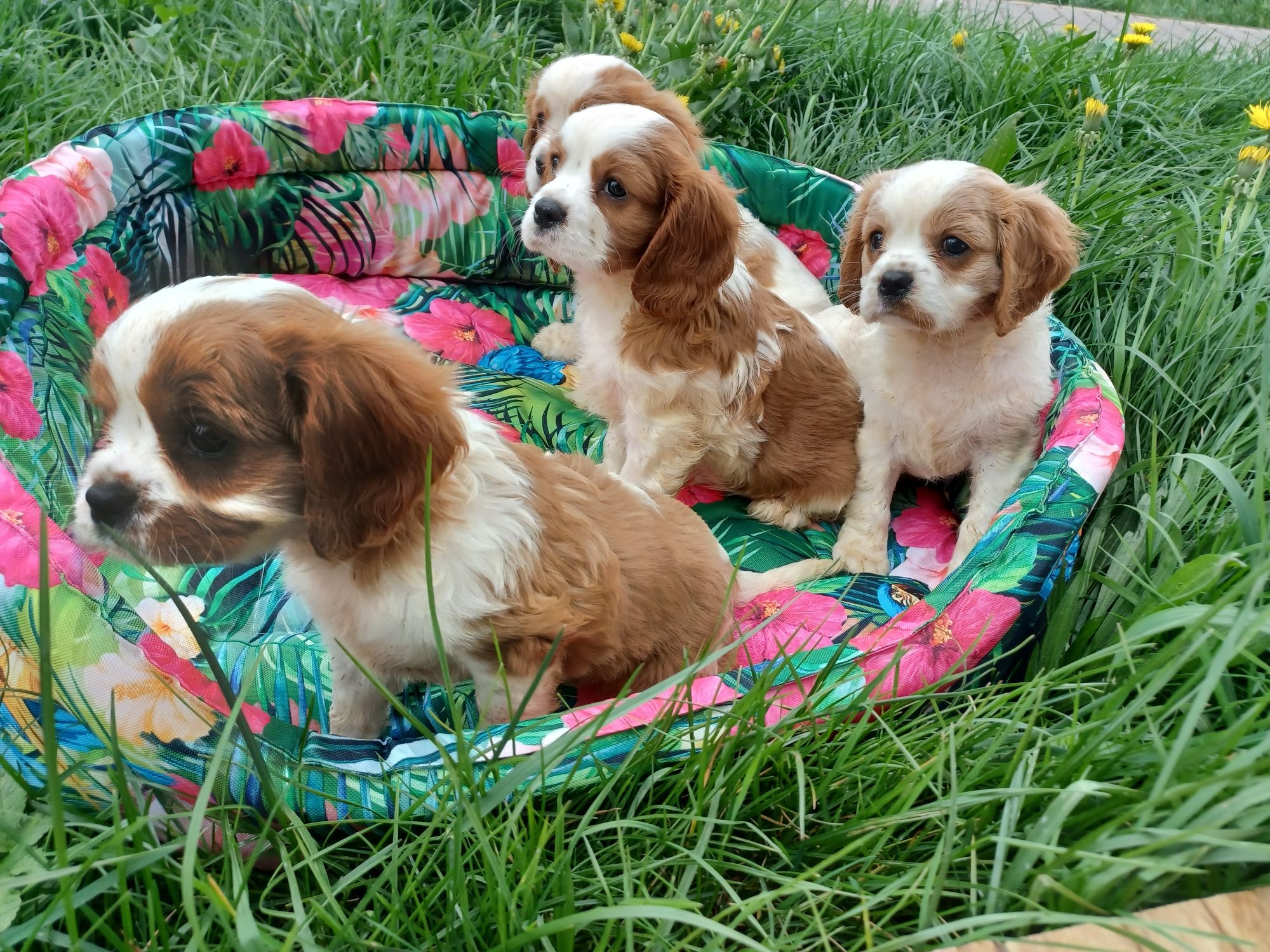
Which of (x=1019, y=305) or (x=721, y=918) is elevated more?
(x=1019, y=305)

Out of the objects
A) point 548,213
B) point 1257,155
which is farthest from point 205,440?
point 1257,155

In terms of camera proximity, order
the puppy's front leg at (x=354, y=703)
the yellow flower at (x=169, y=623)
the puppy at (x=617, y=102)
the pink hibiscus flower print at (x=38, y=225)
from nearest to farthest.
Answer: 1. the puppy's front leg at (x=354, y=703)
2. the yellow flower at (x=169, y=623)
3. the pink hibiscus flower print at (x=38, y=225)
4. the puppy at (x=617, y=102)

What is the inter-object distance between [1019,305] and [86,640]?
2539 millimetres

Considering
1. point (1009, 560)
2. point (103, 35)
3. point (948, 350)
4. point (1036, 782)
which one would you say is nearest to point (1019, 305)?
point (948, 350)

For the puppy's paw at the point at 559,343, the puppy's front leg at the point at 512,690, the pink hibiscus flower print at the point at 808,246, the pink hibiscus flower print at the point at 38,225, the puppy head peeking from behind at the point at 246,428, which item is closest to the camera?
→ the puppy head peeking from behind at the point at 246,428

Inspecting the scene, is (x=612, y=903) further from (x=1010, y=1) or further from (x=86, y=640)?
(x=1010, y=1)

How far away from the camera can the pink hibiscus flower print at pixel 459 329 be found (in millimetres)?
3973

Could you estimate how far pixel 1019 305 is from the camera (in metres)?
2.81

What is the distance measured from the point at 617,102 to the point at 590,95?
4.9 inches

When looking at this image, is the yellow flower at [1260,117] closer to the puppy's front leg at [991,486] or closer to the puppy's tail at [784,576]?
the puppy's front leg at [991,486]

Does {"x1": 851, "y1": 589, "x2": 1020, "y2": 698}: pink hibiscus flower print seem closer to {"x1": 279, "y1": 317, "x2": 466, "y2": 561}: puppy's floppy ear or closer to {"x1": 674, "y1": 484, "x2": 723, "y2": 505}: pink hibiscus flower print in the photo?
{"x1": 279, "y1": 317, "x2": 466, "y2": 561}: puppy's floppy ear

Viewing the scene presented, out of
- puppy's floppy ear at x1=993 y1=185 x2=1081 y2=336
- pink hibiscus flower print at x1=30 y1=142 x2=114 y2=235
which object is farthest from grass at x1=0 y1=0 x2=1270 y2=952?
pink hibiscus flower print at x1=30 y1=142 x2=114 y2=235

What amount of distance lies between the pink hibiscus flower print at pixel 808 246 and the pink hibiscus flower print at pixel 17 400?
304 centimetres

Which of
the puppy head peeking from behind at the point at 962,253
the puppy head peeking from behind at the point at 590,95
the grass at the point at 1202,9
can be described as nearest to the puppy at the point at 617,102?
the puppy head peeking from behind at the point at 590,95
